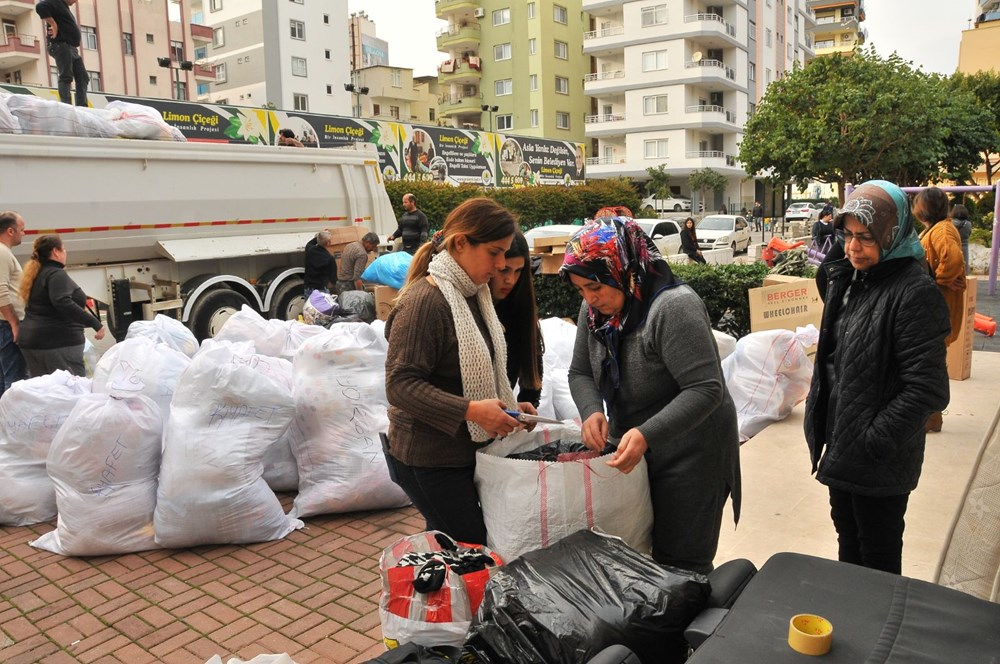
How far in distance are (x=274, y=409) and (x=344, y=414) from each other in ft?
1.18

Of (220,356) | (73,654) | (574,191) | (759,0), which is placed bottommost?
(73,654)

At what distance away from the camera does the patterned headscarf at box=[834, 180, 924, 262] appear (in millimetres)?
2178

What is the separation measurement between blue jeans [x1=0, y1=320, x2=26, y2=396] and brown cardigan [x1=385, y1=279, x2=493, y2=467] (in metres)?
4.50

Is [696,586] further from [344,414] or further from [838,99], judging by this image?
[838,99]

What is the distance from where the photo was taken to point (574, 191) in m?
26.3

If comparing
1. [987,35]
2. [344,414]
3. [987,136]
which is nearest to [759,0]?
[987,35]

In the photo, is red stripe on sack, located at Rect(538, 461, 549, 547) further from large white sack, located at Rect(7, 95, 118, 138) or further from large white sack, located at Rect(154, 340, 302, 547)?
large white sack, located at Rect(7, 95, 118, 138)

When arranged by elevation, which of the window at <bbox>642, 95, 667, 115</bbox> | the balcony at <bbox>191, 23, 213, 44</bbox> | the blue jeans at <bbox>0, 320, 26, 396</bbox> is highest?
the balcony at <bbox>191, 23, 213, 44</bbox>

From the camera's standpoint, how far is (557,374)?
4809mm

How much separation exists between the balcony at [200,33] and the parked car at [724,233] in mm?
34019

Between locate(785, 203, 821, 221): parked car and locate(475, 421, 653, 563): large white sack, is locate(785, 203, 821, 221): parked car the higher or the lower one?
the higher one

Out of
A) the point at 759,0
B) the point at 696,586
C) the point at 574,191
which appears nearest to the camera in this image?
the point at 696,586

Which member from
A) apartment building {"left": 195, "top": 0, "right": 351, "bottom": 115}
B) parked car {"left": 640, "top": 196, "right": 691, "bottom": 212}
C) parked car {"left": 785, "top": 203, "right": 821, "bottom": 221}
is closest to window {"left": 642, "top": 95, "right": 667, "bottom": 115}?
parked car {"left": 640, "top": 196, "right": 691, "bottom": 212}

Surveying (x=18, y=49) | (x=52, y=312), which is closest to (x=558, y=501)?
(x=52, y=312)
